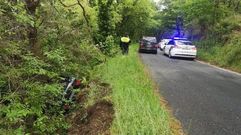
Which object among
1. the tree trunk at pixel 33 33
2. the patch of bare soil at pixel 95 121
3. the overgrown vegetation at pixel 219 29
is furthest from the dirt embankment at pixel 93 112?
the overgrown vegetation at pixel 219 29

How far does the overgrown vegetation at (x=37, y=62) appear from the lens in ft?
26.4

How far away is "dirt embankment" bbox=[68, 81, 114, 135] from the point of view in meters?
7.09

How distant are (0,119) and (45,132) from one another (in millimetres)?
1168

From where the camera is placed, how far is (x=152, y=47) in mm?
29875

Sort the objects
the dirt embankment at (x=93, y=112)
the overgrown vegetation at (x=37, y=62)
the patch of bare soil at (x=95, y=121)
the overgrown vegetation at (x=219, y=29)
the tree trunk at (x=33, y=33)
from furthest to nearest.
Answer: the overgrown vegetation at (x=219, y=29) < the tree trunk at (x=33, y=33) < the overgrown vegetation at (x=37, y=62) < the dirt embankment at (x=93, y=112) < the patch of bare soil at (x=95, y=121)

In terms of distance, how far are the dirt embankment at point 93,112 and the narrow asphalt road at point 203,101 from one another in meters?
1.53

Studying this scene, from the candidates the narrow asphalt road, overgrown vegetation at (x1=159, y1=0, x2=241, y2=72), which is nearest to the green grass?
the narrow asphalt road

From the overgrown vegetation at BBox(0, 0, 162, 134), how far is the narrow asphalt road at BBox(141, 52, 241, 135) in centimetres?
276

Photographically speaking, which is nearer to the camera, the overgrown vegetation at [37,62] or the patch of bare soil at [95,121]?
the patch of bare soil at [95,121]

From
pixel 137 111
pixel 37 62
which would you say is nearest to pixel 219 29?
pixel 37 62

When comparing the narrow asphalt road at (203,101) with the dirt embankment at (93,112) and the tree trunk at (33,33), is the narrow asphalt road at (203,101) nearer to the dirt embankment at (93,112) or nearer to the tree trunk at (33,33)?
the dirt embankment at (93,112)

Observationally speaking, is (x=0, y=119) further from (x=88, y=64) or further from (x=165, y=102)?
(x=88, y=64)

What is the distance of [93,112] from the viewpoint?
8.31 m

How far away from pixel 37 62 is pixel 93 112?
1.95m
